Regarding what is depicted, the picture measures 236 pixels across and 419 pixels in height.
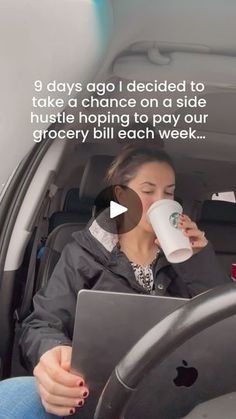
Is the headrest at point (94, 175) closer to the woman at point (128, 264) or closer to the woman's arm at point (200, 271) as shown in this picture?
the woman at point (128, 264)

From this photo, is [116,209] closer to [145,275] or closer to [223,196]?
[145,275]

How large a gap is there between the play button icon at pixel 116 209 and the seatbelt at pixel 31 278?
1.46ft

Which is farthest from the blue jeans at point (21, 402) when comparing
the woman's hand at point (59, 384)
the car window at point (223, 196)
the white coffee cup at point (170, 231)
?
the car window at point (223, 196)

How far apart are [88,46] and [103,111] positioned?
27.2 inches

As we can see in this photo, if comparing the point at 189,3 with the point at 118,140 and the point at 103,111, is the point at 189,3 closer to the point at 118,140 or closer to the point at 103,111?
the point at 103,111

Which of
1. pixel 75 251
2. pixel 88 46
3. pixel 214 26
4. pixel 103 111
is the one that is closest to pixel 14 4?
pixel 88 46

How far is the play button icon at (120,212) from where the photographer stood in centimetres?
148

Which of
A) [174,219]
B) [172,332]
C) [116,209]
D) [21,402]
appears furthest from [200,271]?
[172,332]

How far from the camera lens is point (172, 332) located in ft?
2.42

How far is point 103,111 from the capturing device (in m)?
1.73

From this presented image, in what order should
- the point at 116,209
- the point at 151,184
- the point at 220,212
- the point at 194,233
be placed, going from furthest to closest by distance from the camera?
the point at 220,212 < the point at 116,209 < the point at 151,184 < the point at 194,233

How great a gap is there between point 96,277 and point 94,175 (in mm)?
468

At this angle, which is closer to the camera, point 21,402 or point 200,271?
point 21,402

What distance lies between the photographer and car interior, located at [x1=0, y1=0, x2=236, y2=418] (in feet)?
3.84
